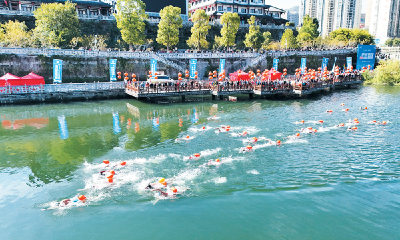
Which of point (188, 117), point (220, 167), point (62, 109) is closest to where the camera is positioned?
point (220, 167)

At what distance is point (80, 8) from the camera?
75.1m

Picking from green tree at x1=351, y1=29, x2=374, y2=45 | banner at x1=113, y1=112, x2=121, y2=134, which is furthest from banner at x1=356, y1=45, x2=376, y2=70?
banner at x1=113, y1=112, x2=121, y2=134

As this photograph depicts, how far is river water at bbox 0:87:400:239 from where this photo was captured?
15844 millimetres

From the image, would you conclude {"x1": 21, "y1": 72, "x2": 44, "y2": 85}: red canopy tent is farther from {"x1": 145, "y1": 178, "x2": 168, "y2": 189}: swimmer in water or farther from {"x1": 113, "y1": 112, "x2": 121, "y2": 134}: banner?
{"x1": 145, "y1": 178, "x2": 168, "y2": 189}: swimmer in water

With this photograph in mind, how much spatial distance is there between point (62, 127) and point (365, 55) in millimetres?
67898

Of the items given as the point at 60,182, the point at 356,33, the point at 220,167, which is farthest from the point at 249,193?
the point at 356,33

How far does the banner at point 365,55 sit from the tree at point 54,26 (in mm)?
62674

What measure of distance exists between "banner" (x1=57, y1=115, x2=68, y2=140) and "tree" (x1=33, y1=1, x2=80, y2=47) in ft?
74.4

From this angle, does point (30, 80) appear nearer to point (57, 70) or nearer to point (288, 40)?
point (57, 70)

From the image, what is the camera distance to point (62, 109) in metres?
43.3

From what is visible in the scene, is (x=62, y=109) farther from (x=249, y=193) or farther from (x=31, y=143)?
(x=249, y=193)

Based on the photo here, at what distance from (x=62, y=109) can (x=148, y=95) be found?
480 inches

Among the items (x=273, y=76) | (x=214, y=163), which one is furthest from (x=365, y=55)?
(x=214, y=163)

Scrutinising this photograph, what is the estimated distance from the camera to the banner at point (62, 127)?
31.6 m
